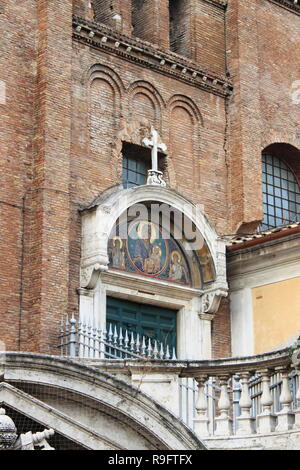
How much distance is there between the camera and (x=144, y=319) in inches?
728

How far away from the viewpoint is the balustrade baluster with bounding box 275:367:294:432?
10.5m

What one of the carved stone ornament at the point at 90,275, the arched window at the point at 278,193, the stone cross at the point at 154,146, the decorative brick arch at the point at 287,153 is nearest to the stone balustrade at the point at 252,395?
the carved stone ornament at the point at 90,275

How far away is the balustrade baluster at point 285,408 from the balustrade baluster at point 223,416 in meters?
0.65

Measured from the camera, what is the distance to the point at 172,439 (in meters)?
10.4

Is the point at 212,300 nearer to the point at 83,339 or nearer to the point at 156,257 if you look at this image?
the point at 156,257

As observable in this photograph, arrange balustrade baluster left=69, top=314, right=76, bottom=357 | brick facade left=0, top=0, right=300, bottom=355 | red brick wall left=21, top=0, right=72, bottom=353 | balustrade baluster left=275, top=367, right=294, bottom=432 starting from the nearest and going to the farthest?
balustrade baluster left=275, top=367, right=294, bottom=432 → balustrade baluster left=69, top=314, right=76, bottom=357 → red brick wall left=21, top=0, right=72, bottom=353 → brick facade left=0, top=0, right=300, bottom=355

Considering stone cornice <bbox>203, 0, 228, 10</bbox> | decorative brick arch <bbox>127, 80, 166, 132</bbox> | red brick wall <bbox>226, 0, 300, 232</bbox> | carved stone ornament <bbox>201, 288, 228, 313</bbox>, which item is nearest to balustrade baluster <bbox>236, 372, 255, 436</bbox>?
carved stone ornament <bbox>201, 288, 228, 313</bbox>

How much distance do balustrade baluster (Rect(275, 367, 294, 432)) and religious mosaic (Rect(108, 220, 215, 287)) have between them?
7641mm

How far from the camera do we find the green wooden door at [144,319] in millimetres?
18031

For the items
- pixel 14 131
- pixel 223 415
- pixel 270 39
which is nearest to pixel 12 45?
pixel 14 131

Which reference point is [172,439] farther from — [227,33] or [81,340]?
[227,33]

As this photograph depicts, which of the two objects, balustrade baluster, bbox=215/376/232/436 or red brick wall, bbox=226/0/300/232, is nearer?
balustrade baluster, bbox=215/376/232/436

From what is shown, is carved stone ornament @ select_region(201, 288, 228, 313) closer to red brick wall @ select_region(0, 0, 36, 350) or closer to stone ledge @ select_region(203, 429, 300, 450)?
red brick wall @ select_region(0, 0, 36, 350)

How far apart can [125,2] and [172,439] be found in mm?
11822
